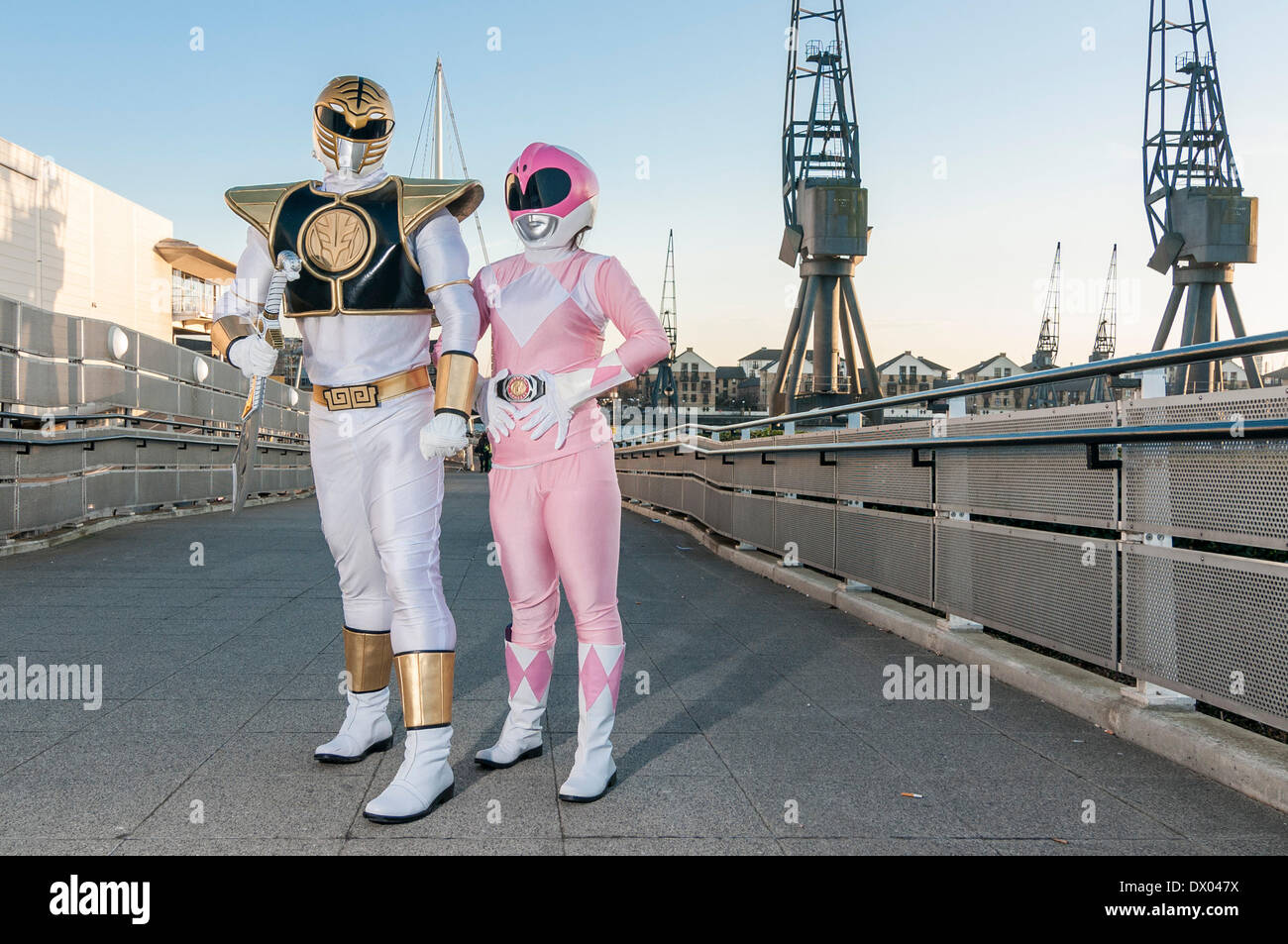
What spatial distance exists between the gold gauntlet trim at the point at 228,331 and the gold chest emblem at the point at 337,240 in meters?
0.41

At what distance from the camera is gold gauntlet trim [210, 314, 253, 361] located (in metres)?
3.70

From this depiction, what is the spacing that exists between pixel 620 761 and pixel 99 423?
33.2ft

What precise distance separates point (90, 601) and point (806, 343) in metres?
35.5

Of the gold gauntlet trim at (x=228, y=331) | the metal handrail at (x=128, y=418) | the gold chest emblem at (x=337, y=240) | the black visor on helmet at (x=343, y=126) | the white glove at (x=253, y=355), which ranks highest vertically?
the black visor on helmet at (x=343, y=126)

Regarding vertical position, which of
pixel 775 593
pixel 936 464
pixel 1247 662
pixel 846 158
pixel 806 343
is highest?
pixel 846 158

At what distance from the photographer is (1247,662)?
3480mm

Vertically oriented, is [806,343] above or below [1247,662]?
above

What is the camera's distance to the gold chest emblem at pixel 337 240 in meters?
3.48

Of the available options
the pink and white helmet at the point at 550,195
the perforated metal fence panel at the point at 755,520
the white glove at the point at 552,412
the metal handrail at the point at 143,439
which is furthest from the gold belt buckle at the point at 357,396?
the metal handrail at the point at 143,439

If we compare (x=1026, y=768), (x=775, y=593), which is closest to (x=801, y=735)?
(x=1026, y=768)

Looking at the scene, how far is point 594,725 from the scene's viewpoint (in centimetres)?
342

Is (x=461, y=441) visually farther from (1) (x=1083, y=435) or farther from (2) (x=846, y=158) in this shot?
(2) (x=846, y=158)

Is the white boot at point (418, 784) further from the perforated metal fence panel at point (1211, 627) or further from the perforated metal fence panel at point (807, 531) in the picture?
the perforated metal fence panel at point (807, 531)
